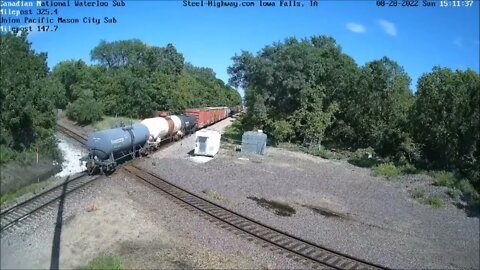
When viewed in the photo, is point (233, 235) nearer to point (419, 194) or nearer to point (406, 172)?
point (419, 194)

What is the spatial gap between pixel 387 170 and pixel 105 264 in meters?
25.3

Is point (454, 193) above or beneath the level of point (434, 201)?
above

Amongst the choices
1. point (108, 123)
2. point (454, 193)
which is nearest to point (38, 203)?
point (454, 193)

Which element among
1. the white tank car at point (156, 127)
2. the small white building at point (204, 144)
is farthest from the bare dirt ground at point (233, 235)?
Result: the small white building at point (204, 144)

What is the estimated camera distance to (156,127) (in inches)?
1254

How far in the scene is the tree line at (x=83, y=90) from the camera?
14.4 metres

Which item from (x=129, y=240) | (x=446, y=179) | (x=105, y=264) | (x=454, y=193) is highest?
(x=105, y=264)

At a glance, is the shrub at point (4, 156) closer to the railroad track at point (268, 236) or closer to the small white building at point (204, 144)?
the railroad track at point (268, 236)

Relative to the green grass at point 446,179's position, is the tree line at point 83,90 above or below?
above

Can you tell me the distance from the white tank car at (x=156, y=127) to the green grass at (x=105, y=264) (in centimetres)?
1937

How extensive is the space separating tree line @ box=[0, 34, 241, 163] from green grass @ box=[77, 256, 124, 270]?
144 inches

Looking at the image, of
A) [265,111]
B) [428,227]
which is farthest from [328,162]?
[428,227]

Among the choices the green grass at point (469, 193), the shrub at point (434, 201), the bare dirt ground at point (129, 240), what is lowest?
the shrub at point (434, 201)

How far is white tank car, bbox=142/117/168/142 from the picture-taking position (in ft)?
101
